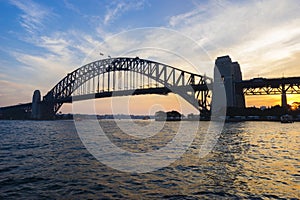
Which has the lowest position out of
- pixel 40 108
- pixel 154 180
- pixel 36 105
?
pixel 154 180

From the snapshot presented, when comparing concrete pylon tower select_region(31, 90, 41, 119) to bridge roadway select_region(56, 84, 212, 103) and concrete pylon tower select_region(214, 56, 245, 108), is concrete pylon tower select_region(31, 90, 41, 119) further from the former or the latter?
concrete pylon tower select_region(214, 56, 245, 108)

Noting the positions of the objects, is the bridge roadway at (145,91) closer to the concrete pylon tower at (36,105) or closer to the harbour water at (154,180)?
the concrete pylon tower at (36,105)

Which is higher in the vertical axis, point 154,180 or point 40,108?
point 40,108

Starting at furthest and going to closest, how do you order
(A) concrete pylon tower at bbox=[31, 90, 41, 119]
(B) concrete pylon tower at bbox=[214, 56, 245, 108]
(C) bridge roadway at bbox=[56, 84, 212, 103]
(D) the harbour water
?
(A) concrete pylon tower at bbox=[31, 90, 41, 119], (B) concrete pylon tower at bbox=[214, 56, 245, 108], (C) bridge roadway at bbox=[56, 84, 212, 103], (D) the harbour water

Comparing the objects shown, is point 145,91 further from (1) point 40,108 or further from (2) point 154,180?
(2) point 154,180

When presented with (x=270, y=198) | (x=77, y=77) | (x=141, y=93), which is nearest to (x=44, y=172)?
(x=270, y=198)

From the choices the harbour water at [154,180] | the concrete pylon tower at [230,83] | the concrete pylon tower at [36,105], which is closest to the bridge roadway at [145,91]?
the concrete pylon tower at [230,83]

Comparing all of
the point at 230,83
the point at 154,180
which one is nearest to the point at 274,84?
the point at 230,83

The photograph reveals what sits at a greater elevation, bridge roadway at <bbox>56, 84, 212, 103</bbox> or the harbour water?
bridge roadway at <bbox>56, 84, 212, 103</bbox>

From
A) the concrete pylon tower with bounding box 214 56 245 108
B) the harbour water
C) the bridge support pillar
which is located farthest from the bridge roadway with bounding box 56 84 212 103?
the harbour water
